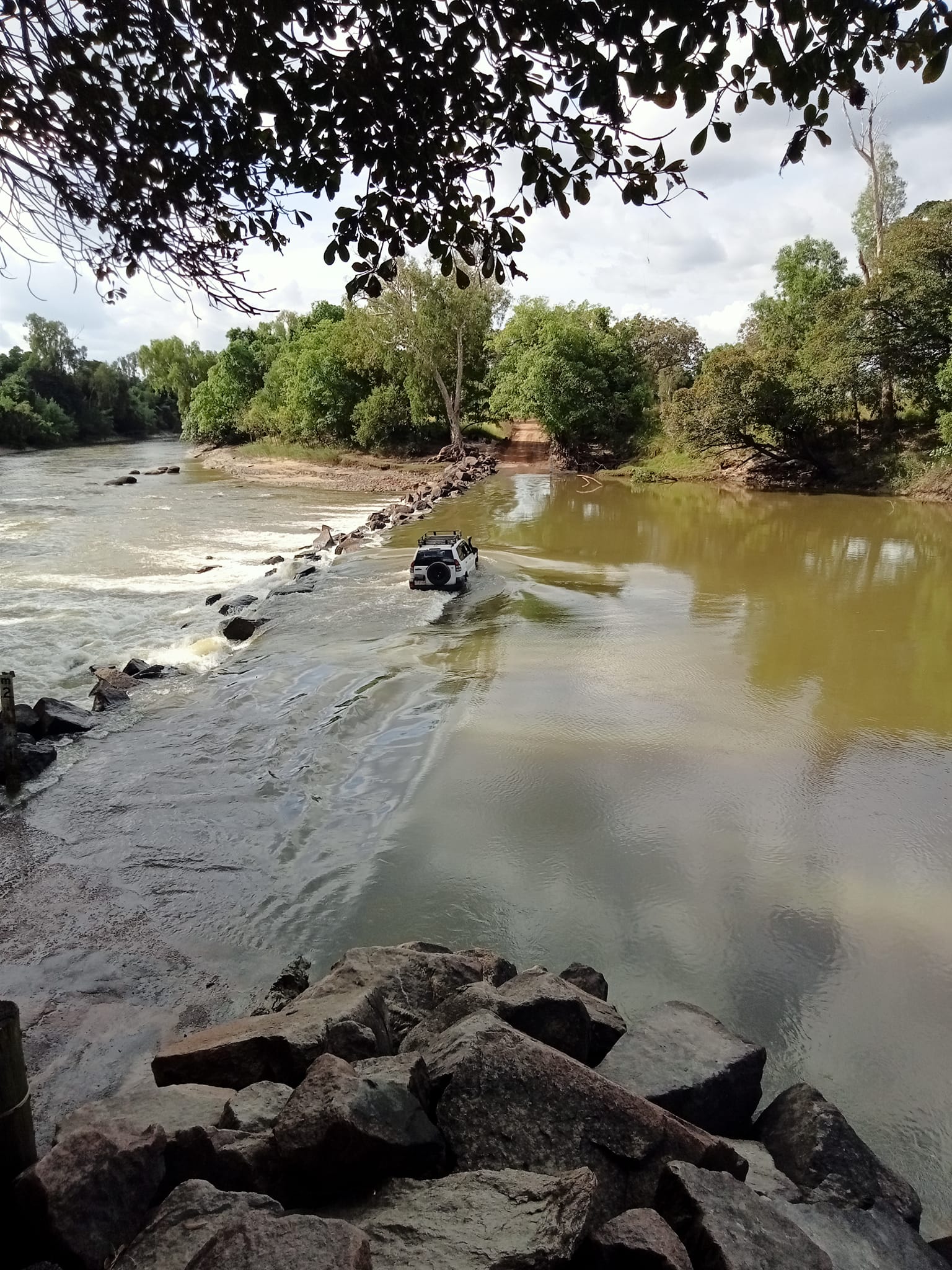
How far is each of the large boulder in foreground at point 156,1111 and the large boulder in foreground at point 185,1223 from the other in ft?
1.34

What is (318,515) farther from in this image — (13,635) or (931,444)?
(931,444)

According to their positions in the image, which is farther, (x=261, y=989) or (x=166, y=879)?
(x=166, y=879)

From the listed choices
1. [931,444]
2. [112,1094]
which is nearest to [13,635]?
[112,1094]

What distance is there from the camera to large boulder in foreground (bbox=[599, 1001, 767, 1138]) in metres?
3.86

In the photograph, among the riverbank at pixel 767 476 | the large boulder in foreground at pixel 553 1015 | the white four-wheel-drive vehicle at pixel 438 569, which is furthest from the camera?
the riverbank at pixel 767 476

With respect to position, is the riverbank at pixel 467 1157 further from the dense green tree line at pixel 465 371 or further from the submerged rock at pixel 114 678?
the dense green tree line at pixel 465 371

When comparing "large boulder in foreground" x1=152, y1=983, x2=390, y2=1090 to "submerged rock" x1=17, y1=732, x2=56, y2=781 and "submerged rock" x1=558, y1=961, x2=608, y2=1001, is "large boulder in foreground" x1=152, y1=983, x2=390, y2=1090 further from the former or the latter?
"submerged rock" x1=17, y1=732, x2=56, y2=781

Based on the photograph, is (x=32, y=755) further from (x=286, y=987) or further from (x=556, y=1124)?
(x=556, y=1124)

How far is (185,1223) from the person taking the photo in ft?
9.00

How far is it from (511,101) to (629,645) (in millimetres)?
9570

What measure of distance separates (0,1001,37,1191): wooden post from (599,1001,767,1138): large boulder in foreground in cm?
248

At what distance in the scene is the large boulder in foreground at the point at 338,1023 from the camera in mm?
3861

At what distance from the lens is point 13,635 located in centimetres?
1408

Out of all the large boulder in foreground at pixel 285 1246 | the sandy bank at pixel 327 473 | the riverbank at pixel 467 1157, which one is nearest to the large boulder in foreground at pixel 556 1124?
the riverbank at pixel 467 1157
